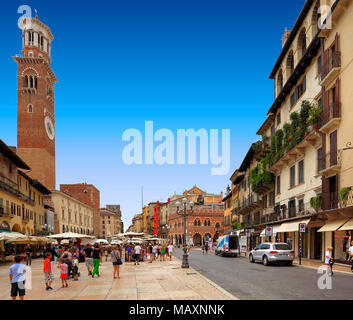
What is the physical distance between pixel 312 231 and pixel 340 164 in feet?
26.1

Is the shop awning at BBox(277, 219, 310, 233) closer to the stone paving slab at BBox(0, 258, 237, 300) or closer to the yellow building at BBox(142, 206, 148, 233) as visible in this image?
the stone paving slab at BBox(0, 258, 237, 300)

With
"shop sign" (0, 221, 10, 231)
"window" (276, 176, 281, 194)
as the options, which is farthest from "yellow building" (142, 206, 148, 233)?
"shop sign" (0, 221, 10, 231)

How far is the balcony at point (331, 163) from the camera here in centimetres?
2428

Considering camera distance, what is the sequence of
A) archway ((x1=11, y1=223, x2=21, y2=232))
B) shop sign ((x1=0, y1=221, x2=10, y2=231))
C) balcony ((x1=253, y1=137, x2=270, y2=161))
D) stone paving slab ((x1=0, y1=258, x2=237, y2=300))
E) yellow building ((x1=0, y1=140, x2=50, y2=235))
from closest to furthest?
stone paving slab ((x1=0, y1=258, x2=237, y2=300)), shop sign ((x1=0, y1=221, x2=10, y2=231)), yellow building ((x1=0, y1=140, x2=50, y2=235)), archway ((x1=11, y1=223, x2=21, y2=232)), balcony ((x1=253, y1=137, x2=270, y2=161))

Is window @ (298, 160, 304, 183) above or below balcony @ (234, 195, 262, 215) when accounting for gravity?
above

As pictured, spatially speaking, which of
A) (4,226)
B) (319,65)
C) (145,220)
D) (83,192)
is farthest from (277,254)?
(145,220)

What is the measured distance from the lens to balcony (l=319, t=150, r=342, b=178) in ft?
79.7

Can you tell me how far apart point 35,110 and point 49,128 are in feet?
18.2

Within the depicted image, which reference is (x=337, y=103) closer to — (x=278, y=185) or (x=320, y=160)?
(x=320, y=160)

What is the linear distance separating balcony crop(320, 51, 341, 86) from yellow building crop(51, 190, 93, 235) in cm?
5671

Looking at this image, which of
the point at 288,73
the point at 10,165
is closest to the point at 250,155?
the point at 288,73

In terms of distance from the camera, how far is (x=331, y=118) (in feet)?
81.5

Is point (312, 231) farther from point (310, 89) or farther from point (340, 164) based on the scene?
point (310, 89)

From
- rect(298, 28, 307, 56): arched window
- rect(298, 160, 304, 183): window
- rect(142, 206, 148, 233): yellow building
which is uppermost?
rect(298, 28, 307, 56): arched window
